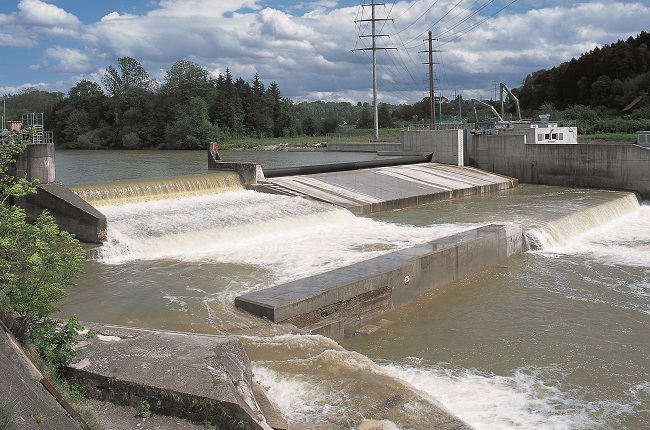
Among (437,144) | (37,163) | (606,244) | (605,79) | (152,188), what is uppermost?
(605,79)

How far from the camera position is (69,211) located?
14.5 metres

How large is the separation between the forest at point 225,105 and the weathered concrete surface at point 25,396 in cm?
5779

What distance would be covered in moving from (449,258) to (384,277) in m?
2.64

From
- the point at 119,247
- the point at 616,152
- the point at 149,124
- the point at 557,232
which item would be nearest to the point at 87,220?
the point at 119,247

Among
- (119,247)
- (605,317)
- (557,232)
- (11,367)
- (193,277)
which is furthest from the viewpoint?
(557,232)

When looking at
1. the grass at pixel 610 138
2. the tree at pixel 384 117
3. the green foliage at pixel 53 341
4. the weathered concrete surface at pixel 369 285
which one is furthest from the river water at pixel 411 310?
the tree at pixel 384 117

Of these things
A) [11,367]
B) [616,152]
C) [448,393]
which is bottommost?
[448,393]

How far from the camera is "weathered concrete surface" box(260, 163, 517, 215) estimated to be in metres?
21.4

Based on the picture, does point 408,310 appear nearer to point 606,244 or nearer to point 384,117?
point 606,244

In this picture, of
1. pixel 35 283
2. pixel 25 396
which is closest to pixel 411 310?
pixel 35 283

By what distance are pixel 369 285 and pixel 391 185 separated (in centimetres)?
1467

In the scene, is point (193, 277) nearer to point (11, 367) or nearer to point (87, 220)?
point (87, 220)

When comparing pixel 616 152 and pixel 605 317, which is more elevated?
pixel 616 152

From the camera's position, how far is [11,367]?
4637 mm
